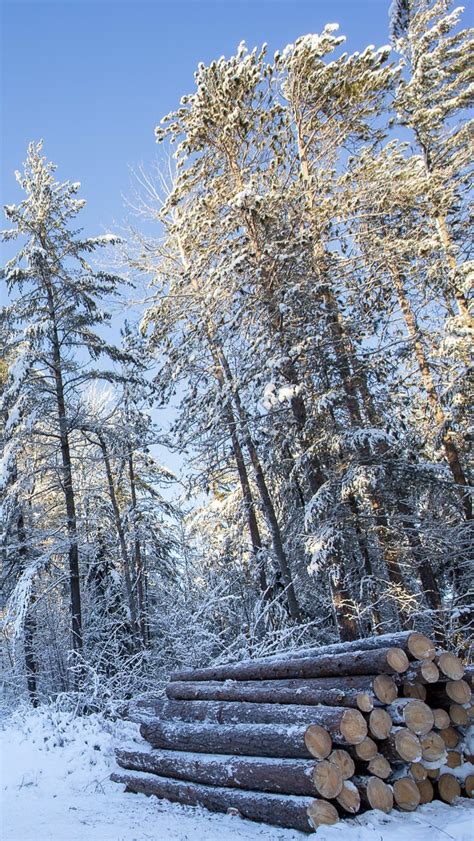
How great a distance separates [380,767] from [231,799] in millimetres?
1649

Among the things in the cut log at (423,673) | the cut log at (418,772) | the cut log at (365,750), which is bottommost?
the cut log at (418,772)

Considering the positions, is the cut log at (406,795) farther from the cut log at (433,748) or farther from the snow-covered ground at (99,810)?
the cut log at (433,748)

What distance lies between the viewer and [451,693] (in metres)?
5.47

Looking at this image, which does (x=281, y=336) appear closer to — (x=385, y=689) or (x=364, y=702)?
(x=385, y=689)

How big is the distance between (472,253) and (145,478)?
1400cm

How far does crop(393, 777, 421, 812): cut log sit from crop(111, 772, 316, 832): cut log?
85 cm

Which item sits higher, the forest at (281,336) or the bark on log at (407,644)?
the forest at (281,336)

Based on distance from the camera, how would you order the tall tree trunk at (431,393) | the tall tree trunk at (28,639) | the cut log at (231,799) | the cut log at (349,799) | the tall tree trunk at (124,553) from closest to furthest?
the cut log at (349,799) → the cut log at (231,799) → the tall tree trunk at (431,393) → the tall tree trunk at (28,639) → the tall tree trunk at (124,553)

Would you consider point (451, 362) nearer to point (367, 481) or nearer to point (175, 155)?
point (367, 481)

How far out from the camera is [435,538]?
12.3 metres

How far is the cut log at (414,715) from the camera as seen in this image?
5.21 metres

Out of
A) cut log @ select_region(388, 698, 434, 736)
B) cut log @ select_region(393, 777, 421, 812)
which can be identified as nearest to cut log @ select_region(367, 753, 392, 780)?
cut log @ select_region(393, 777, 421, 812)

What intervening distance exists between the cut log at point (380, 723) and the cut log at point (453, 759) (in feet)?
2.88

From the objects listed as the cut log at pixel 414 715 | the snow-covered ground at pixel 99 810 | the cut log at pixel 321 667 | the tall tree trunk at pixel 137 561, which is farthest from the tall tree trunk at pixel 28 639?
the cut log at pixel 414 715
